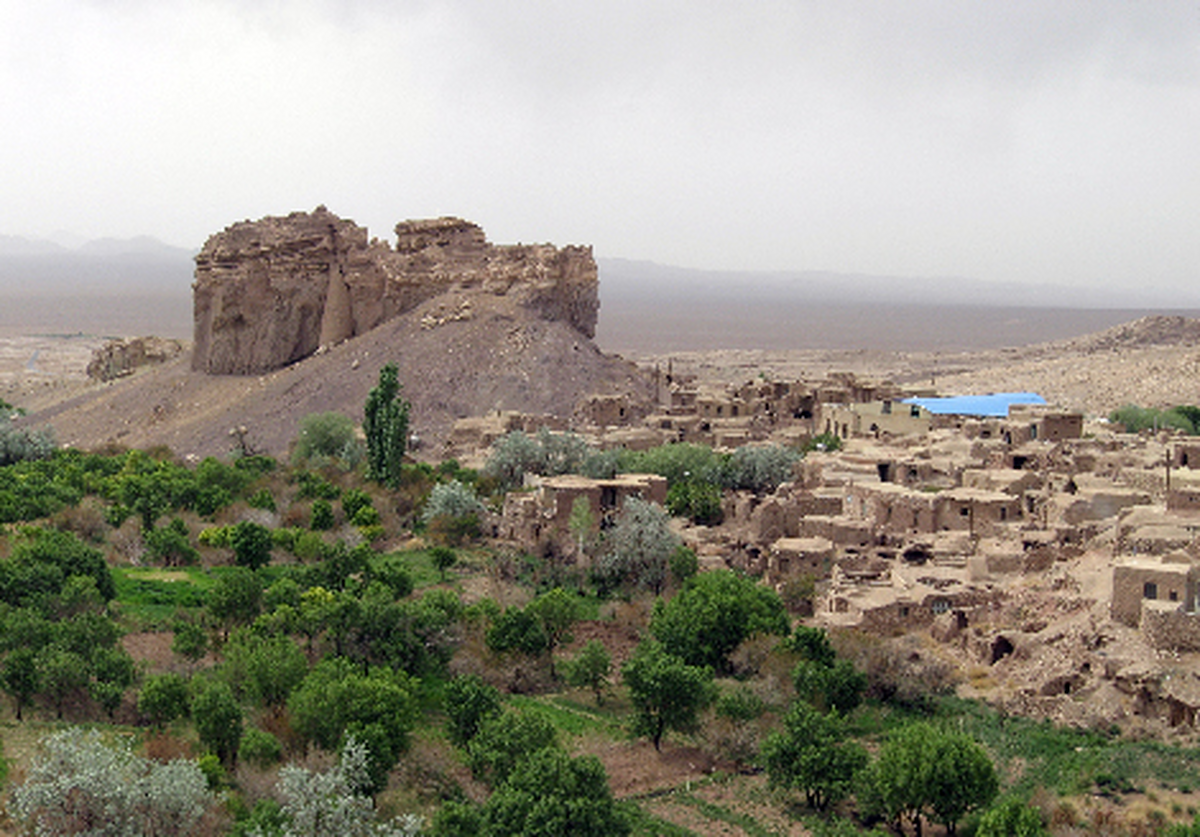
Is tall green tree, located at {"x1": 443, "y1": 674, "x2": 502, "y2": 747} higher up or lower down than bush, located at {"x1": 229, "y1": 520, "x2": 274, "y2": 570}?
lower down

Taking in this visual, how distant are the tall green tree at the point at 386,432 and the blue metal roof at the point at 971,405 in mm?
17061

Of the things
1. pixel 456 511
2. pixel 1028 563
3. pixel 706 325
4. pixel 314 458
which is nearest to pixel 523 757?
pixel 1028 563

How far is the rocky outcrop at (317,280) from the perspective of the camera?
206ft

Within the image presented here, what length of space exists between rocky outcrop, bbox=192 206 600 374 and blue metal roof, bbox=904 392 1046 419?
1888cm

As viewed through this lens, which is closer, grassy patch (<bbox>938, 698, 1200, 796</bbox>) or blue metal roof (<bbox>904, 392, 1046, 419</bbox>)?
grassy patch (<bbox>938, 698, 1200, 796</bbox>)

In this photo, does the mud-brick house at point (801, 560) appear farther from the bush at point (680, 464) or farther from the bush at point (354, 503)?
the bush at point (354, 503)

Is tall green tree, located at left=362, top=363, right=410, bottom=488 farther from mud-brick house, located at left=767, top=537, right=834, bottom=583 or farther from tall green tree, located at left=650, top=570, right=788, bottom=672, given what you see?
tall green tree, located at left=650, top=570, right=788, bottom=672

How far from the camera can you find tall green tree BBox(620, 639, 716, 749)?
21.6 m

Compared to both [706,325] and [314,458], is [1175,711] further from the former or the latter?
[706,325]

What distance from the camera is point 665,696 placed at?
21625mm

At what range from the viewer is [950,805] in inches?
715

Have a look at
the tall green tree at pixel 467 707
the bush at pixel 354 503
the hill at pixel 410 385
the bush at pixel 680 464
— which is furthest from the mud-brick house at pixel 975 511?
the hill at pixel 410 385

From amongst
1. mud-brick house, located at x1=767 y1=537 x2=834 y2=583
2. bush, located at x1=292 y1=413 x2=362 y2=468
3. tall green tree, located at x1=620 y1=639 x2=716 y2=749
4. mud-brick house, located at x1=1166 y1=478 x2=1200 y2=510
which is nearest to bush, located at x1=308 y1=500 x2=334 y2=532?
bush, located at x1=292 y1=413 x2=362 y2=468

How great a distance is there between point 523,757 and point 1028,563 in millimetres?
11737
